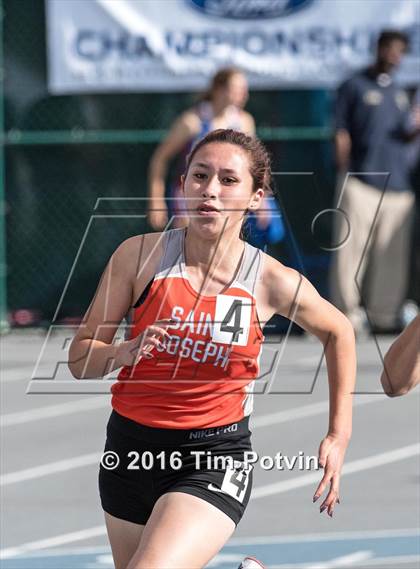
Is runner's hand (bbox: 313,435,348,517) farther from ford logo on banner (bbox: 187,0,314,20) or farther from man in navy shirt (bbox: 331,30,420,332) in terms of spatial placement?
ford logo on banner (bbox: 187,0,314,20)

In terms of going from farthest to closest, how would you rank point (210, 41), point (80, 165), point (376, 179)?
point (80, 165), point (210, 41), point (376, 179)

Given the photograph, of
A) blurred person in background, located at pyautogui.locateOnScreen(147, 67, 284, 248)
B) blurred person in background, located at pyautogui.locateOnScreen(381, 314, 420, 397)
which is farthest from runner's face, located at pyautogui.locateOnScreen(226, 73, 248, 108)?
blurred person in background, located at pyautogui.locateOnScreen(381, 314, 420, 397)

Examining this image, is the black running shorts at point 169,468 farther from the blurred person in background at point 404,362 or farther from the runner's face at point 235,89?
the runner's face at point 235,89

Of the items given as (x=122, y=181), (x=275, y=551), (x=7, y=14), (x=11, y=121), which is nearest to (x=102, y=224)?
(x=122, y=181)

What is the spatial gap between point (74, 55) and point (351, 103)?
270cm

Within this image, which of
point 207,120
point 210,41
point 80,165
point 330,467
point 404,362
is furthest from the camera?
point 80,165

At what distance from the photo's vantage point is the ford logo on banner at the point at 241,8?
43.9 feet

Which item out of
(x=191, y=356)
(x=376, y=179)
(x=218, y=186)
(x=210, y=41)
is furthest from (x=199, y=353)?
(x=210, y=41)

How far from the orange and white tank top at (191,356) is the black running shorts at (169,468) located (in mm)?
39

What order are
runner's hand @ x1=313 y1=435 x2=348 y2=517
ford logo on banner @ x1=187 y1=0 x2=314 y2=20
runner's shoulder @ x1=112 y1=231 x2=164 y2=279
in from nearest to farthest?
runner's hand @ x1=313 y1=435 x2=348 y2=517 → runner's shoulder @ x1=112 y1=231 x2=164 y2=279 → ford logo on banner @ x1=187 y1=0 x2=314 y2=20

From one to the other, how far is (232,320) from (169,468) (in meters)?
0.50

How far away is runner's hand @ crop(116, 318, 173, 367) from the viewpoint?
418 cm

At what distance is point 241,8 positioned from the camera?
13.4 metres

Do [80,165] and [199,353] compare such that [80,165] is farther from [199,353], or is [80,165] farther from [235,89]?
[199,353]
